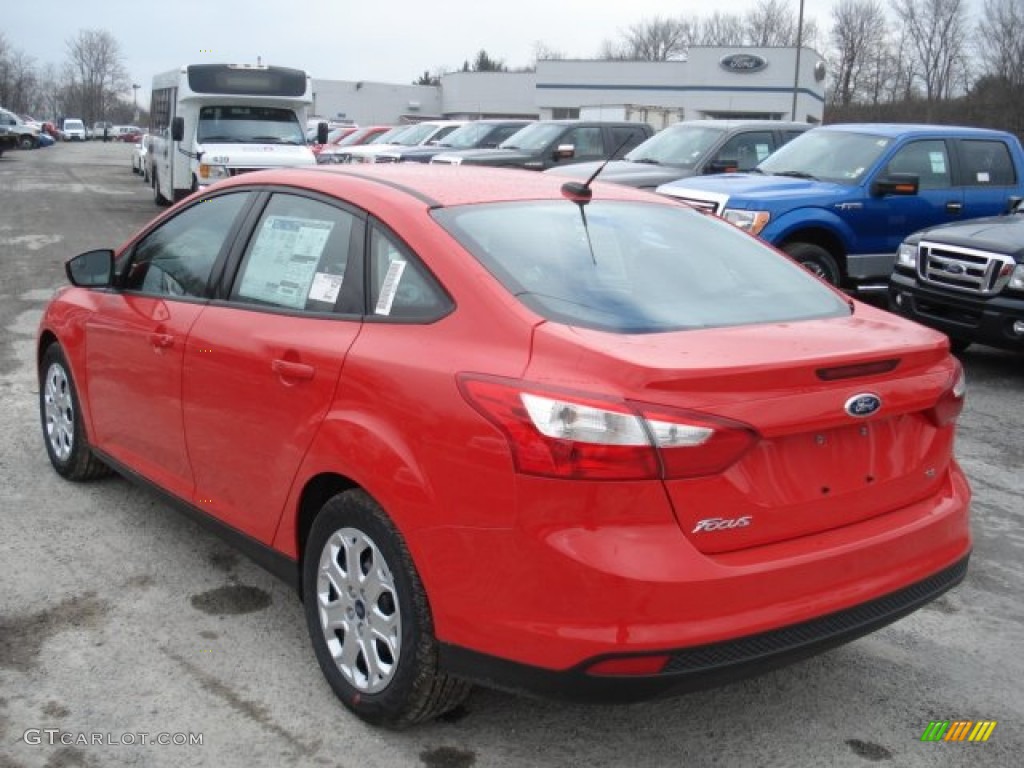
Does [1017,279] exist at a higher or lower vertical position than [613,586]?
higher

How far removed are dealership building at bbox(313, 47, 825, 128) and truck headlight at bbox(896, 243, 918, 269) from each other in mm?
31640

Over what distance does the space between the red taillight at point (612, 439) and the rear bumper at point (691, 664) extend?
459mm

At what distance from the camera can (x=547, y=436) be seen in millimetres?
2686

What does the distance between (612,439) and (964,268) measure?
6743mm

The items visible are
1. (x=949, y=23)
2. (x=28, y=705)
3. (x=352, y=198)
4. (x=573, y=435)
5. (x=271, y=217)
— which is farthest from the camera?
(x=949, y=23)

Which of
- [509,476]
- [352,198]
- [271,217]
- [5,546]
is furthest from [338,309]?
[5,546]

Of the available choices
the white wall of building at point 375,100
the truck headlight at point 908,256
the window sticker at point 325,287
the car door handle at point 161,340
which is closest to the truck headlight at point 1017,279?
the truck headlight at point 908,256

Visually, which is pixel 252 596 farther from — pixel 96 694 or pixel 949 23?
pixel 949 23

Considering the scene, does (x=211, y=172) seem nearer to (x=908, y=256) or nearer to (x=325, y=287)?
(x=908, y=256)

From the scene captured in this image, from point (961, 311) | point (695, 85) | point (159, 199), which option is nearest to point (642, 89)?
point (695, 85)

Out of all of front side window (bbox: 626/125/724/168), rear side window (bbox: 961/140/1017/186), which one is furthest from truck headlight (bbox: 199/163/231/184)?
rear side window (bbox: 961/140/1017/186)

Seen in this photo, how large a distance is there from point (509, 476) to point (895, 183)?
337 inches

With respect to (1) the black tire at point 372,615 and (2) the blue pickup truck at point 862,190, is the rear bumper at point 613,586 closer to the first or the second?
(1) the black tire at point 372,615

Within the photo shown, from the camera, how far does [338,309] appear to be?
11.5 ft
